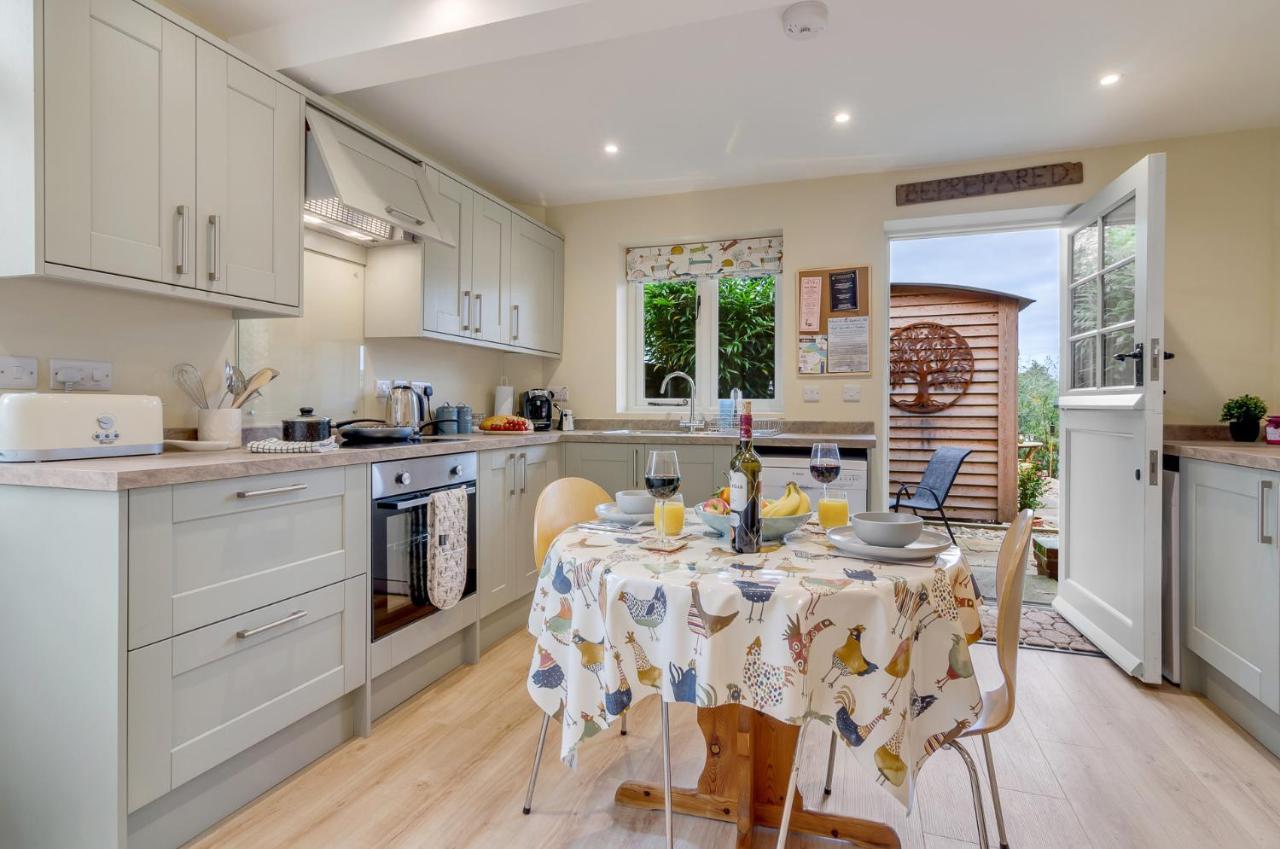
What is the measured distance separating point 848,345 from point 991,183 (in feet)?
3.65

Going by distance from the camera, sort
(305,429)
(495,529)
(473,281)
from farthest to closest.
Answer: (473,281)
(495,529)
(305,429)

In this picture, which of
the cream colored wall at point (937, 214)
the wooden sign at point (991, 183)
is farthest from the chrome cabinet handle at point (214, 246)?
the wooden sign at point (991, 183)

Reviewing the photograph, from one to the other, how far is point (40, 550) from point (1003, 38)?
3.36m

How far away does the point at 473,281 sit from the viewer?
339cm

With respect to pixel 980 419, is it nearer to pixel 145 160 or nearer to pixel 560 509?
pixel 560 509

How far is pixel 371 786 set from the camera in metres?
1.90

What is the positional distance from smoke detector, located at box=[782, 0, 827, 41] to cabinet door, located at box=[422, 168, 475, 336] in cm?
166

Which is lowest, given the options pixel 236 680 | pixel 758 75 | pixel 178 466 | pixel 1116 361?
pixel 236 680

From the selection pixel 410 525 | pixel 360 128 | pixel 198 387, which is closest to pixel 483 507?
pixel 410 525

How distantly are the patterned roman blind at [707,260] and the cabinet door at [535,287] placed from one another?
506 millimetres

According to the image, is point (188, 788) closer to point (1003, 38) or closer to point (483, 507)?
point (483, 507)

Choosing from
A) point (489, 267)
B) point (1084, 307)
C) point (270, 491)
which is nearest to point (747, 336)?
point (489, 267)

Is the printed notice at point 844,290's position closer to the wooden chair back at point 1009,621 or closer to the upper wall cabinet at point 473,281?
the upper wall cabinet at point 473,281

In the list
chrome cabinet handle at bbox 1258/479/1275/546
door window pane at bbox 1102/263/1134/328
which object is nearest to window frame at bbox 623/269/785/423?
door window pane at bbox 1102/263/1134/328
